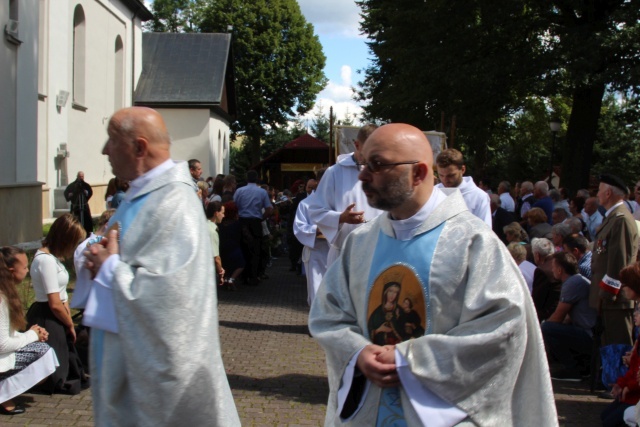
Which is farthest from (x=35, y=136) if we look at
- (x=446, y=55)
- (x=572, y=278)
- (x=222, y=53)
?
(x=222, y=53)

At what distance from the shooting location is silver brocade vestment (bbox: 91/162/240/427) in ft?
10.3

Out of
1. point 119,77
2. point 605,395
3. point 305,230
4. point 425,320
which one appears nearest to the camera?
point 425,320

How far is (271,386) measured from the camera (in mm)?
7105

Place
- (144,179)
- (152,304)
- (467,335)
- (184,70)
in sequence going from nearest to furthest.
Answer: (467,335), (152,304), (144,179), (184,70)

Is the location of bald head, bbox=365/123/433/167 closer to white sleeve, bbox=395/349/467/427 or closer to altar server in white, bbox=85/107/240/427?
white sleeve, bbox=395/349/467/427

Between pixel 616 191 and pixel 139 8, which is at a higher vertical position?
pixel 139 8

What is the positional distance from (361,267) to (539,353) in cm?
77

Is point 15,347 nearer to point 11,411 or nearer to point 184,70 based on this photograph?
point 11,411

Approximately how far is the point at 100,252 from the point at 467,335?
1524 mm

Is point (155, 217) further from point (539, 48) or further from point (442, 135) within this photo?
point (539, 48)

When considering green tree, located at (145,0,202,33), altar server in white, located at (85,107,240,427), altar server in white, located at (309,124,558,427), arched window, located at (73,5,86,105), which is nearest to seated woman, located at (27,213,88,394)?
altar server in white, located at (85,107,240,427)

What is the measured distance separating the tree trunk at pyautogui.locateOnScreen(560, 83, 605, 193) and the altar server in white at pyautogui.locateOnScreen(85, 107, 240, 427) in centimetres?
1978

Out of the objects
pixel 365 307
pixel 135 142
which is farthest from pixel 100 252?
pixel 365 307

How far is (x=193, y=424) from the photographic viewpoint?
3260mm
